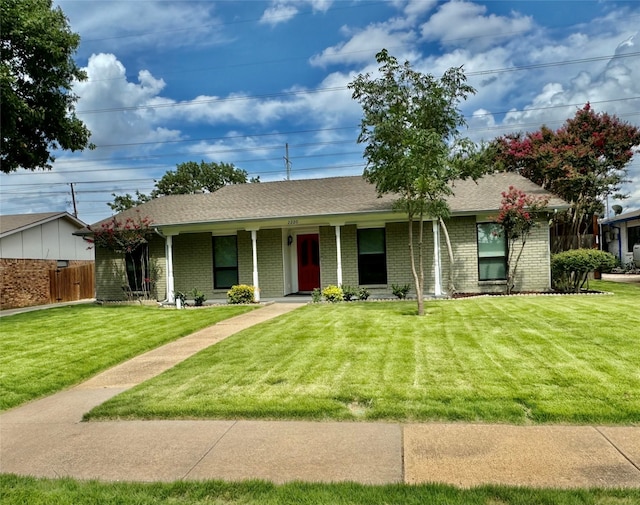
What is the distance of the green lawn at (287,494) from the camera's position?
9.72 feet

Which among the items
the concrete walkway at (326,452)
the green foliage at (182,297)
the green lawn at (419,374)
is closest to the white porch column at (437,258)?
the green lawn at (419,374)

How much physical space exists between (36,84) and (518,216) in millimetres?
15282

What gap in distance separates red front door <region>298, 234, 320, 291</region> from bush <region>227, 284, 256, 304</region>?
8.10 feet

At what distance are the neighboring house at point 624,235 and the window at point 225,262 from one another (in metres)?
23.2

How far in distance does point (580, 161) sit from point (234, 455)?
17299mm

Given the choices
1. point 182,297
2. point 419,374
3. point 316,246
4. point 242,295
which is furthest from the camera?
point 316,246

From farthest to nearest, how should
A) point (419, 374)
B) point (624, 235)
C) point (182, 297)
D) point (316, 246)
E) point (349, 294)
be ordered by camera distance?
point (624, 235) < point (316, 246) < point (182, 297) < point (349, 294) < point (419, 374)

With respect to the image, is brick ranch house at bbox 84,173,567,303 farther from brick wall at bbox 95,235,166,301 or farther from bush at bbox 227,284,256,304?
bush at bbox 227,284,256,304

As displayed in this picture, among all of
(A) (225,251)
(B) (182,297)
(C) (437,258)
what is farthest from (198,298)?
(C) (437,258)

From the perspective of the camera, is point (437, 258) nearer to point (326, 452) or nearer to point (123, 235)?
point (123, 235)

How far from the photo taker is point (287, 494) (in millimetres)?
3146

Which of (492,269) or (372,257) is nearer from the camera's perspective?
(492,269)

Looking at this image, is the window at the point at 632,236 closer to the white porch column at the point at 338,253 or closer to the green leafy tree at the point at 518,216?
the green leafy tree at the point at 518,216

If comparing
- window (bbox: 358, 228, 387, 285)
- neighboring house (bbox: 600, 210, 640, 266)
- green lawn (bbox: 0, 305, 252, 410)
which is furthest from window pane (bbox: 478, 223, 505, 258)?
neighboring house (bbox: 600, 210, 640, 266)
